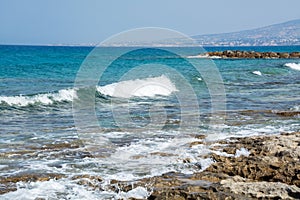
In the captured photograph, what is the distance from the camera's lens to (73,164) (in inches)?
359

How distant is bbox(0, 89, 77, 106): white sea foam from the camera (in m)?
19.3

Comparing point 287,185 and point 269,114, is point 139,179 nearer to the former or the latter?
point 287,185

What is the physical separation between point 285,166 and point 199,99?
13.8 meters

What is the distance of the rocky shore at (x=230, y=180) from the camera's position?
651cm

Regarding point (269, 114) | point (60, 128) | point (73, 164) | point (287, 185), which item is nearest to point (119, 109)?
point (60, 128)

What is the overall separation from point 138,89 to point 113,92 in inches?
77.2

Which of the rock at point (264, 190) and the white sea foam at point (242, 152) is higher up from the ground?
the white sea foam at point (242, 152)

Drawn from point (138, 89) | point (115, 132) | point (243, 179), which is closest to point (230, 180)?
point (243, 179)

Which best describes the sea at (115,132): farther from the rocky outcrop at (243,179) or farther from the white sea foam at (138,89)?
the rocky outcrop at (243,179)

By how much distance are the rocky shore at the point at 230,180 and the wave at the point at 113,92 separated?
11.9 metres

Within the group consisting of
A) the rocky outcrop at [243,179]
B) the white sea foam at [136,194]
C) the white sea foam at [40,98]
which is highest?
the white sea foam at [40,98]

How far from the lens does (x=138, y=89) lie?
26031 millimetres

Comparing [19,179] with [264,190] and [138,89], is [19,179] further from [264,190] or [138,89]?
[138,89]

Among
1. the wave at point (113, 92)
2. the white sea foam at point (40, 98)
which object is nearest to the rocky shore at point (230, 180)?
the white sea foam at point (40, 98)
